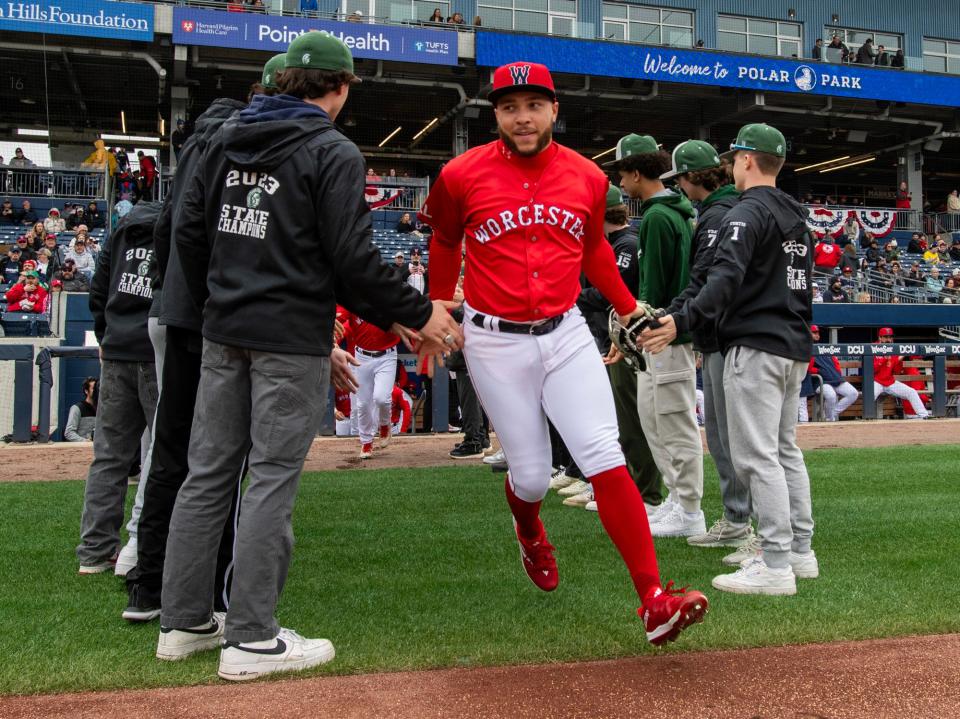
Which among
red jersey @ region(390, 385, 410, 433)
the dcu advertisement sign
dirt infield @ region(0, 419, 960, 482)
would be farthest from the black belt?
the dcu advertisement sign

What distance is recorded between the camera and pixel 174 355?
3.44m

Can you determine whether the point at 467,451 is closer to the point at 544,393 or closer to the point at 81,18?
the point at 544,393

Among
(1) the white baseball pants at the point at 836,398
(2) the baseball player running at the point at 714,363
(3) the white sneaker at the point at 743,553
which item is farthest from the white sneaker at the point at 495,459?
(1) the white baseball pants at the point at 836,398

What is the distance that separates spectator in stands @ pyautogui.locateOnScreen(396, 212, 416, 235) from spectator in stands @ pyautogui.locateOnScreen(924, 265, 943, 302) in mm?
13071

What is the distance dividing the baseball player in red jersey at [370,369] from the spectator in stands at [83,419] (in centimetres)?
402

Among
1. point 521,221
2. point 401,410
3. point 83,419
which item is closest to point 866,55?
point 401,410

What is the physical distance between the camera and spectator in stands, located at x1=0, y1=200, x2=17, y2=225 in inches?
768

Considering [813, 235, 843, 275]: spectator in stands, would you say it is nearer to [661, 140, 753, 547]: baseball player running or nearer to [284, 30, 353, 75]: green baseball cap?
[661, 140, 753, 547]: baseball player running

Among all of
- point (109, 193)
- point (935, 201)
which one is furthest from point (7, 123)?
point (935, 201)

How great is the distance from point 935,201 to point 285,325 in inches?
1680

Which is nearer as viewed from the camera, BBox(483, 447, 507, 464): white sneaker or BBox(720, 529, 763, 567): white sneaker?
BBox(720, 529, 763, 567): white sneaker

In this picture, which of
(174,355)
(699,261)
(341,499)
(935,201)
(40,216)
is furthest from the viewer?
(935,201)

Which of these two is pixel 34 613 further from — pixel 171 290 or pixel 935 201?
pixel 935 201

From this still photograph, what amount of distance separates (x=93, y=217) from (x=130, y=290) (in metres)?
17.0
